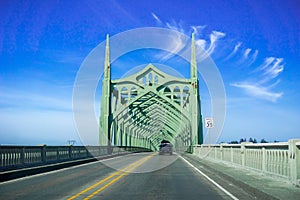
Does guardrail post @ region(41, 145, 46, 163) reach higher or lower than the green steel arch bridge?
lower

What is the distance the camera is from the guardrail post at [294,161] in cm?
919

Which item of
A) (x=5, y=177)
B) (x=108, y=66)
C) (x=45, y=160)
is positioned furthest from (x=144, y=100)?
(x=5, y=177)

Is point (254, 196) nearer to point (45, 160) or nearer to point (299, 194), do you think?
point (299, 194)

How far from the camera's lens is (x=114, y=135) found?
2473 inches

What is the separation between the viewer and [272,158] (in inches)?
448

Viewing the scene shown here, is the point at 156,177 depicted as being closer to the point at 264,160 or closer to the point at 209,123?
the point at 264,160

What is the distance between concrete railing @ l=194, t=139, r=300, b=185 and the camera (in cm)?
933

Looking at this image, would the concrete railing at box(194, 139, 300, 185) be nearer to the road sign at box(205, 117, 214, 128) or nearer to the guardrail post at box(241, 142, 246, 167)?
the guardrail post at box(241, 142, 246, 167)

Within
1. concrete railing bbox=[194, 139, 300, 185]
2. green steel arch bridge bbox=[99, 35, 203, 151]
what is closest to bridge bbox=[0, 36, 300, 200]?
concrete railing bbox=[194, 139, 300, 185]

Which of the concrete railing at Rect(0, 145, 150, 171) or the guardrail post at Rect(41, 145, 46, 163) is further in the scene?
the guardrail post at Rect(41, 145, 46, 163)

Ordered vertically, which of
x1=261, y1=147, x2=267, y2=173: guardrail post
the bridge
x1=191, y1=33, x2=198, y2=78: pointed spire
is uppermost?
x1=191, y1=33, x2=198, y2=78: pointed spire

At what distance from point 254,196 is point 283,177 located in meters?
1.46

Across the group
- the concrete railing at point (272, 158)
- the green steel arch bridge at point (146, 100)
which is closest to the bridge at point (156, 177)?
the concrete railing at point (272, 158)

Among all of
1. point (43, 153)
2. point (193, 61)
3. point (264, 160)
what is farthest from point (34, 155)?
point (193, 61)
